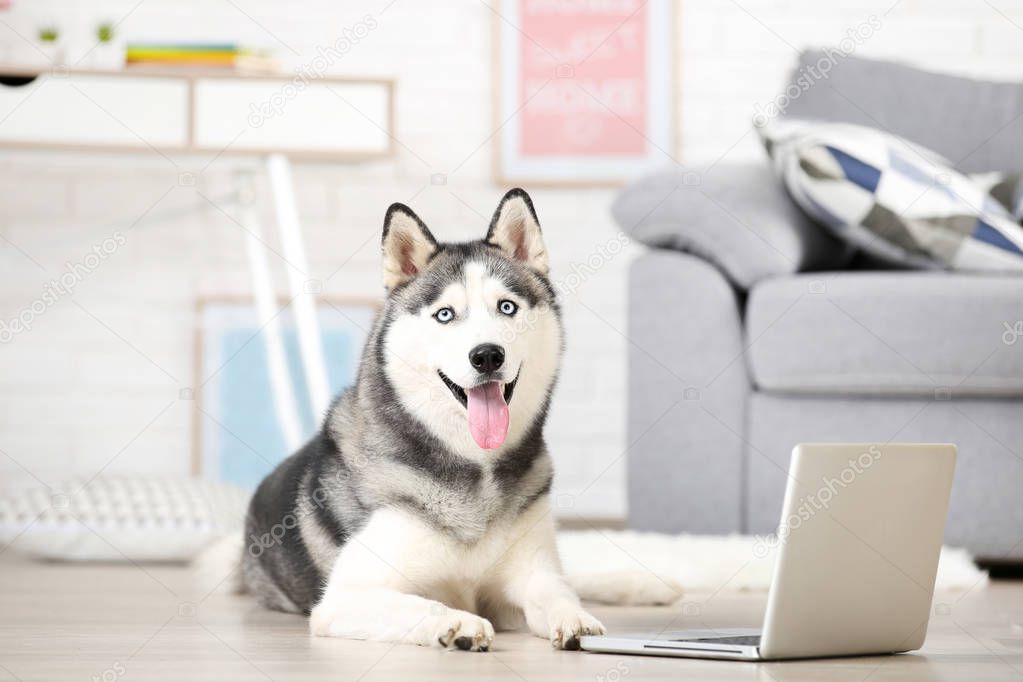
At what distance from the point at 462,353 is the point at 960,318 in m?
1.14

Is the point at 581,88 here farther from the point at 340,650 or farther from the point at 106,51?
the point at 340,650

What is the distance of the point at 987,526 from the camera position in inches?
85.2

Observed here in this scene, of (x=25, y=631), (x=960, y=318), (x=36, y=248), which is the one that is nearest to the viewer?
(x=25, y=631)

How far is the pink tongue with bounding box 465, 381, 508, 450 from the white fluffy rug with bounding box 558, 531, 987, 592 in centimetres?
52

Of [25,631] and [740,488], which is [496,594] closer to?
[25,631]

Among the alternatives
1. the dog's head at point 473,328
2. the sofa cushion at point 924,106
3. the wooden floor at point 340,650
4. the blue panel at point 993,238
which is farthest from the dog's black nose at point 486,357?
the sofa cushion at point 924,106

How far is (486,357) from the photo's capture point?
139 cm

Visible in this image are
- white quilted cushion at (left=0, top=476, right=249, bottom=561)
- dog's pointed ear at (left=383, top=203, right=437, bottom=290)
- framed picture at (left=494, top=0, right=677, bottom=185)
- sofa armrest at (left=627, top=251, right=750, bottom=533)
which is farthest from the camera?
framed picture at (left=494, top=0, right=677, bottom=185)

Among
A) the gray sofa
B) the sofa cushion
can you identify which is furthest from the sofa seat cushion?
the sofa cushion

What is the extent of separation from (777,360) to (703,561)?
420 mm

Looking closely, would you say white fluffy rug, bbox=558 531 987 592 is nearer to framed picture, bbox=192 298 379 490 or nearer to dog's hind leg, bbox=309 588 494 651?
dog's hind leg, bbox=309 588 494 651

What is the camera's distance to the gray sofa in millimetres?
2160

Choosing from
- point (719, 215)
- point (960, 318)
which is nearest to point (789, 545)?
point (960, 318)

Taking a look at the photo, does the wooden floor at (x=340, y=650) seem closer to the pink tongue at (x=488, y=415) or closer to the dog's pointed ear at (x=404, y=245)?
the pink tongue at (x=488, y=415)
